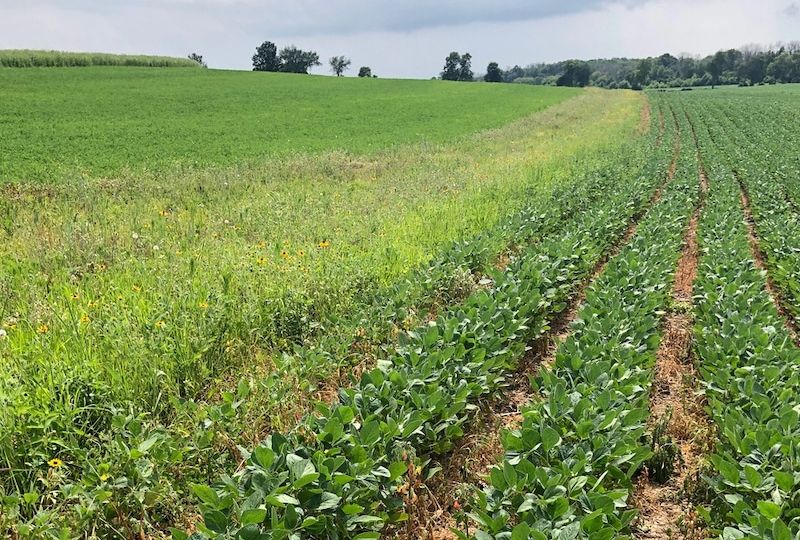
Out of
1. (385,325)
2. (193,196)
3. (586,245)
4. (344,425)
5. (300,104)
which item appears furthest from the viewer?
(300,104)

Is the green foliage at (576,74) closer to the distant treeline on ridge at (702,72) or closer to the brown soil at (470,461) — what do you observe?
the distant treeline on ridge at (702,72)

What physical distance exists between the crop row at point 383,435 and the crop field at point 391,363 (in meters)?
0.02

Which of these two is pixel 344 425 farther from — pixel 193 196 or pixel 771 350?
pixel 193 196

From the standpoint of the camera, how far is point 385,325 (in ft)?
18.1

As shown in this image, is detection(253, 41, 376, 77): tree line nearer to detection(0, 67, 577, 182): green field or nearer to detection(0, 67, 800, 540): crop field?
detection(0, 67, 577, 182): green field

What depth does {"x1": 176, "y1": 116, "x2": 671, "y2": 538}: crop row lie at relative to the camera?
266cm

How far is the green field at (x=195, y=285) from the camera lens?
11.0 feet

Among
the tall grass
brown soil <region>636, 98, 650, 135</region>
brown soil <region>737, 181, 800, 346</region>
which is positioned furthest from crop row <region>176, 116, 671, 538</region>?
the tall grass

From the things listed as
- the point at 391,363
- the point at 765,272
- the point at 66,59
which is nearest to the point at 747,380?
the point at 391,363

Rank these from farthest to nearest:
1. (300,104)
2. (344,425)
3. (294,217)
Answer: (300,104)
(294,217)
(344,425)

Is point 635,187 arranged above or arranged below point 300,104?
below

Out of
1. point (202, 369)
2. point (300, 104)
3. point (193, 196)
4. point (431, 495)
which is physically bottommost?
point (431, 495)

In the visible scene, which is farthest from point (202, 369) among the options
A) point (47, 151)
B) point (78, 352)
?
point (47, 151)

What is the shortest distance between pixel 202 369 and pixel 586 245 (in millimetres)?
5694
